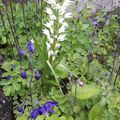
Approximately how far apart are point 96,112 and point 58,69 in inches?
17.1

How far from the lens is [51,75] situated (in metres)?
2.31

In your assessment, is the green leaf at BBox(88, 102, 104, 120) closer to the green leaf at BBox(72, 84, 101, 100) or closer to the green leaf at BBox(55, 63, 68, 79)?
the green leaf at BBox(72, 84, 101, 100)

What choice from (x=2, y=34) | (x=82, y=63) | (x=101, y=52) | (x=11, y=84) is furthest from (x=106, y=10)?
(x=11, y=84)

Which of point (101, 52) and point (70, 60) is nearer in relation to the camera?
point (70, 60)

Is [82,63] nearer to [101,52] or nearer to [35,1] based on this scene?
[101,52]

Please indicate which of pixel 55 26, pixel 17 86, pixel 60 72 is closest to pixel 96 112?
pixel 60 72

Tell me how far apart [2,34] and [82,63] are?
2.29ft

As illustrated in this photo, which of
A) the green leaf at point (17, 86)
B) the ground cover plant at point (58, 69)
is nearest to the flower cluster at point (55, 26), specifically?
the ground cover plant at point (58, 69)

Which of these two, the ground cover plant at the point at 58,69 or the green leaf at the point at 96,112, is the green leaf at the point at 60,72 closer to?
the ground cover plant at the point at 58,69

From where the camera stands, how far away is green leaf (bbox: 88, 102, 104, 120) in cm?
204

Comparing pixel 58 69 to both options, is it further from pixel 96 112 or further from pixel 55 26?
pixel 96 112

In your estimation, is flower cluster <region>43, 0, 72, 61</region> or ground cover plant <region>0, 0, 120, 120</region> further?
flower cluster <region>43, 0, 72, 61</region>

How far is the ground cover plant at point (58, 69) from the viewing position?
199 cm

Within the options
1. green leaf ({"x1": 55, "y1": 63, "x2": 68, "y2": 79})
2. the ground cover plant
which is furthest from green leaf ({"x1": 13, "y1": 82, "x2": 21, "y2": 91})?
green leaf ({"x1": 55, "y1": 63, "x2": 68, "y2": 79})
